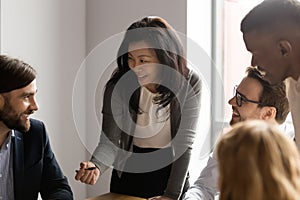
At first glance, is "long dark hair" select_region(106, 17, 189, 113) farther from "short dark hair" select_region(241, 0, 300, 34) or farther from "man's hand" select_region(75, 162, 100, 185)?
"short dark hair" select_region(241, 0, 300, 34)

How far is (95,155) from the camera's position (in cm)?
224

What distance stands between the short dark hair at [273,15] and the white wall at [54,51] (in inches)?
71.0

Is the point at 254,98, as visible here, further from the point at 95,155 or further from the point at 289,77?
the point at 95,155

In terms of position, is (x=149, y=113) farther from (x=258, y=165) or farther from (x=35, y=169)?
(x=258, y=165)

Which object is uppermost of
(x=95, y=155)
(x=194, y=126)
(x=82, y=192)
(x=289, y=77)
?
(x=289, y=77)

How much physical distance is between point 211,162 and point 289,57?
0.71 meters

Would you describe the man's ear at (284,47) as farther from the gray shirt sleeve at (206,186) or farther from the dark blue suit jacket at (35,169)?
the dark blue suit jacket at (35,169)

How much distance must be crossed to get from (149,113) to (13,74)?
58cm

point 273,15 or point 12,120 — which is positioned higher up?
point 273,15

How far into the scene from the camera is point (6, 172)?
2.17 metres

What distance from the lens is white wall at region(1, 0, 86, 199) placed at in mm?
3068

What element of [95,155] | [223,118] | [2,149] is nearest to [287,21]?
[95,155]

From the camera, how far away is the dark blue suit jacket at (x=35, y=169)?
7.11ft

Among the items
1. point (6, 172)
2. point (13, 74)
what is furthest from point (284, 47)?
point (6, 172)
